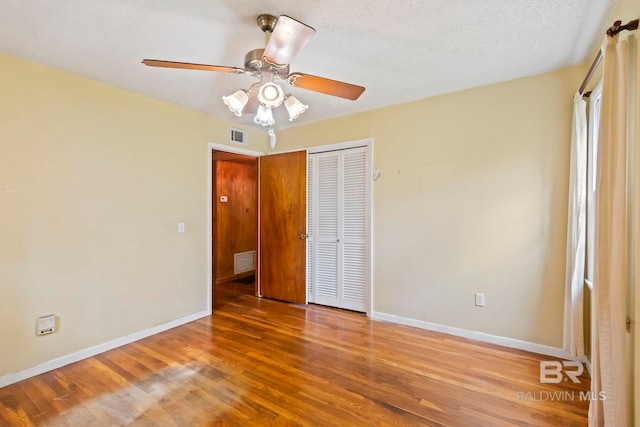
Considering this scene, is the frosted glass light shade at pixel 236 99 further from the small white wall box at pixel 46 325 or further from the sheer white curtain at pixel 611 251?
the small white wall box at pixel 46 325

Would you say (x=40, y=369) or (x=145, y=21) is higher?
(x=145, y=21)

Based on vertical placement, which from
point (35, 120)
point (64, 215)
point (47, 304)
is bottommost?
point (47, 304)

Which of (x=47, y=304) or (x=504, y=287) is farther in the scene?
(x=504, y=287)

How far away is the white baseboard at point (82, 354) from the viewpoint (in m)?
2.11

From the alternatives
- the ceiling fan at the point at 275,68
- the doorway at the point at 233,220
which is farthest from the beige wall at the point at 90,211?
the doorway at the point at 233,220

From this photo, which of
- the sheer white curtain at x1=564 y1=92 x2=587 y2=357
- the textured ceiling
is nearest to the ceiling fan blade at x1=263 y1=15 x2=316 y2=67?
the textured ceiling

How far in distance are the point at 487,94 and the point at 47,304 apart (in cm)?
414

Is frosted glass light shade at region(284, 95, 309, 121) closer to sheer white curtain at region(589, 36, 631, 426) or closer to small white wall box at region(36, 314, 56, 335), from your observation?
sheer white curtain at region(589, 36, 631, 426)

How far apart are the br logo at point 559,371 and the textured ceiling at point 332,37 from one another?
2.38 meters

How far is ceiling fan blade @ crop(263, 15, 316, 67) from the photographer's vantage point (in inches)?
50.6

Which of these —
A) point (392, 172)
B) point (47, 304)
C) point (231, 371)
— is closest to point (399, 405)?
point (231, 371)

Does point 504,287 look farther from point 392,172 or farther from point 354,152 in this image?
point 354,152

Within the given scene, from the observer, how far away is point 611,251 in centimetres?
131

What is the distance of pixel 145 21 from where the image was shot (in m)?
1.72
